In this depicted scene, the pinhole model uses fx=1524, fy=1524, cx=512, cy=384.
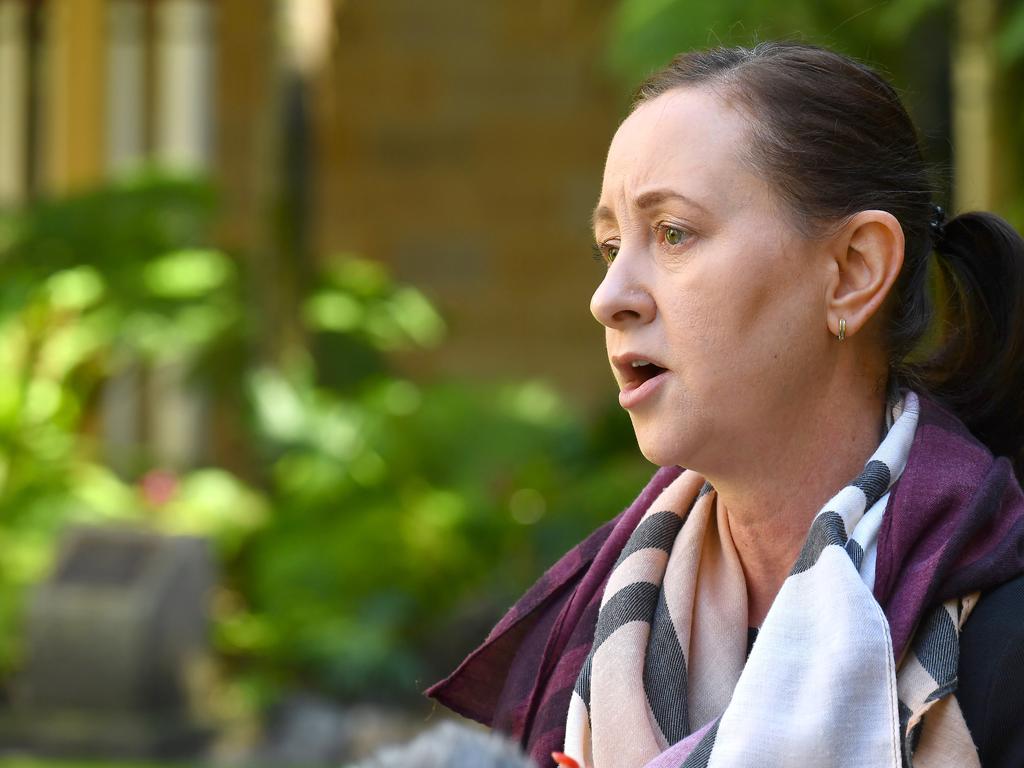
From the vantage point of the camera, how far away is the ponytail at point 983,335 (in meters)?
1.86

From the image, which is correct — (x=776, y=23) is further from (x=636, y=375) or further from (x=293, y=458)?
(x=636, y=375)

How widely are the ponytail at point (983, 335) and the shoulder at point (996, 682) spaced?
0.39 m

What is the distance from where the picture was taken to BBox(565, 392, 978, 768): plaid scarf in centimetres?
146

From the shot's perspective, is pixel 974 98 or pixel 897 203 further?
pixel 974 98

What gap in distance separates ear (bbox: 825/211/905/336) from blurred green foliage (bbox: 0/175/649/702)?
7.21 m

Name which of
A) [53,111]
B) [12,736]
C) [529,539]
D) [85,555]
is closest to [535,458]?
[529,539]

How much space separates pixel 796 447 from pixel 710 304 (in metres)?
0.20

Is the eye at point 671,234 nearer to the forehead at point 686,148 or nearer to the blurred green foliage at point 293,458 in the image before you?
the forehead at point 686,148

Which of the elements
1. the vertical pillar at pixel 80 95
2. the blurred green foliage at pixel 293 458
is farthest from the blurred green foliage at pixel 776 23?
the vertical pillar at pixel 80 95

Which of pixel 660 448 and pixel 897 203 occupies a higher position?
pixel 897 203

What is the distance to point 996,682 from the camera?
4.87 ft

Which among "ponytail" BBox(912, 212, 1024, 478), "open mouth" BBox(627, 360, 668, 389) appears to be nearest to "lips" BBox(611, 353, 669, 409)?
"open mouth" BBox(627, 360, 668, 389)

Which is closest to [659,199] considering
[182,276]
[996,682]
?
[996,682]

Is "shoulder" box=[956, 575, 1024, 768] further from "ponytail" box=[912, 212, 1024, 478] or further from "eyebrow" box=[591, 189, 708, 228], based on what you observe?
"eyebrow" box=[591, 189, 708, 228]
